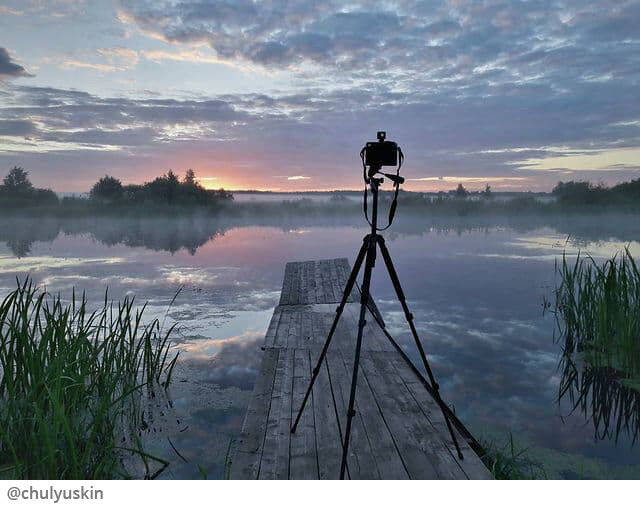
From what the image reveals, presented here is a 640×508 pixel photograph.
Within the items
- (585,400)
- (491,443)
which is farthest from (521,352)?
(491,443)

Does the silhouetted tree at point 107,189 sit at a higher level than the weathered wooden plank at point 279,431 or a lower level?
higher

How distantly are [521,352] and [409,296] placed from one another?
12.4 feet

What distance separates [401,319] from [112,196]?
99.9ft

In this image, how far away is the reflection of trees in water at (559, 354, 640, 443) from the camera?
182 inches

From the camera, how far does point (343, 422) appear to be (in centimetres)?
344

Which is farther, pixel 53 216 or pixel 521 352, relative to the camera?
pixel 53 216

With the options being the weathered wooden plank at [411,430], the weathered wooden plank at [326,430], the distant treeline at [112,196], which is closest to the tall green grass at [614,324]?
the weathered wooden plank at [411,430]

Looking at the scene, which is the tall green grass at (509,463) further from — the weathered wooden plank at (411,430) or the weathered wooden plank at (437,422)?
the weathered wooden plank at (411,430)

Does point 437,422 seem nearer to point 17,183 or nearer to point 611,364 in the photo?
point 611,364

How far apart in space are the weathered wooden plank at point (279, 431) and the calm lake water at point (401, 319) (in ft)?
1.35

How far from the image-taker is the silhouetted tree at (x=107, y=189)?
3269cm
